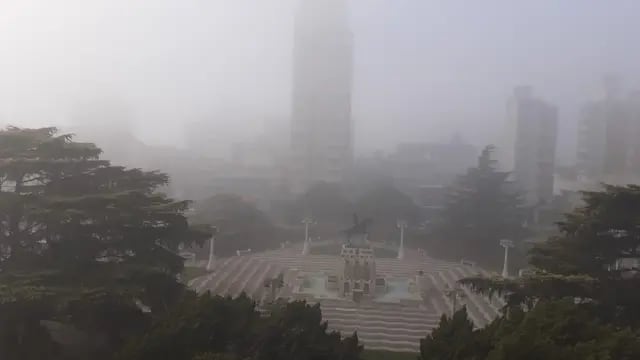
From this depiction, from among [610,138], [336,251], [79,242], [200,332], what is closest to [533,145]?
[610,138]

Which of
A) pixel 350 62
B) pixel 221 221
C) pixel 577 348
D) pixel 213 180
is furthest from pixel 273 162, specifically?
pixel 577 348

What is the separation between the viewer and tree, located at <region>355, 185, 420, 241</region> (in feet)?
110

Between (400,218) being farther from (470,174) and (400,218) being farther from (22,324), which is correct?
(22,324)

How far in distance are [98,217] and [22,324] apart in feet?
6.94

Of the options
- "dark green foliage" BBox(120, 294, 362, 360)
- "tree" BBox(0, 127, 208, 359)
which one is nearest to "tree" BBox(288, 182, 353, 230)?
"tree" BBox(0, 127, 208, 359)

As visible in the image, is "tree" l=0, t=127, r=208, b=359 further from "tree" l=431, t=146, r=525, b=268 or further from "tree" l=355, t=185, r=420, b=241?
"tree" l=355, t=185, r=420, b=241

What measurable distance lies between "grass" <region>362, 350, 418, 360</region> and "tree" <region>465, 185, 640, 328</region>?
128 inches

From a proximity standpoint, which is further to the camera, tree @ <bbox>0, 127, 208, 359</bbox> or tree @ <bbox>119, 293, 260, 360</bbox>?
tree @ <bbox>0, 127, 208, 359</bbox>

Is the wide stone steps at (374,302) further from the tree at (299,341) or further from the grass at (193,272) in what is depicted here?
the tree at (299,341)

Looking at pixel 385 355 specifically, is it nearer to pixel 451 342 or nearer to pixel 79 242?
pixel 451 342

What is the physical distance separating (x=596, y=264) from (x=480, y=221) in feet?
62.2

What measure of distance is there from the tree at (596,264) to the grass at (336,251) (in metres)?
16.1

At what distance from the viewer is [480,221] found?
2955cm

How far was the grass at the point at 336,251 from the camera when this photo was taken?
27611mm
